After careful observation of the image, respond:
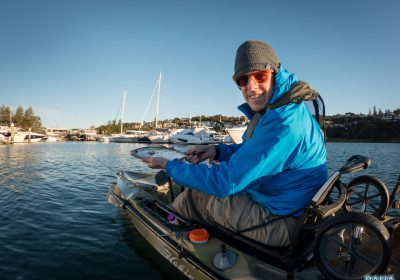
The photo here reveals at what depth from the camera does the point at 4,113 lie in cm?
12081

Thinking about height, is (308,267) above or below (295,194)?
below

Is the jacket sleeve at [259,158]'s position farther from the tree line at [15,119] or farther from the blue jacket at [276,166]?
the tree line at [15,119]

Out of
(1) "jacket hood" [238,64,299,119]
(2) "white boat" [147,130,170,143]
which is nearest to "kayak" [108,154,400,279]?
(1) "jacket hood" [238,64,299,119]

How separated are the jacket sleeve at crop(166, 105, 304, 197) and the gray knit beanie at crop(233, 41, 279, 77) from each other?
0.57 metres

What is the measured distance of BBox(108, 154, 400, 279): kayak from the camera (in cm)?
254

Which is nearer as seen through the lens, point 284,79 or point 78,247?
point 284,79

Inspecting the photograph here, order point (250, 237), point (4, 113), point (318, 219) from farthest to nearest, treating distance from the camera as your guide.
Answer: point (4, 113) → point (250, 237) → point (318, 219)

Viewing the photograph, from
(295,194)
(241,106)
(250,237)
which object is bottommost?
(250,237)

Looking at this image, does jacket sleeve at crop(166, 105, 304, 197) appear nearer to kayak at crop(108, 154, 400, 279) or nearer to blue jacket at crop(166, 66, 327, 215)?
blue jacket at crop(166, 66, 327, 215)

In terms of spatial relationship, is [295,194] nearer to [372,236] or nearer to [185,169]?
[372,236]

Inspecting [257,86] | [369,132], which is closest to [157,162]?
[257,86]

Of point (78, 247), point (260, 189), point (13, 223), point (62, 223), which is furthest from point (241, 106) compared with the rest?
point (13, 223)

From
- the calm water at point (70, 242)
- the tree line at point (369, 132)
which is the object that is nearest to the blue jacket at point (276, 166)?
the calm water at point (70, 242)

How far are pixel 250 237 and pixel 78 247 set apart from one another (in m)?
4.61
